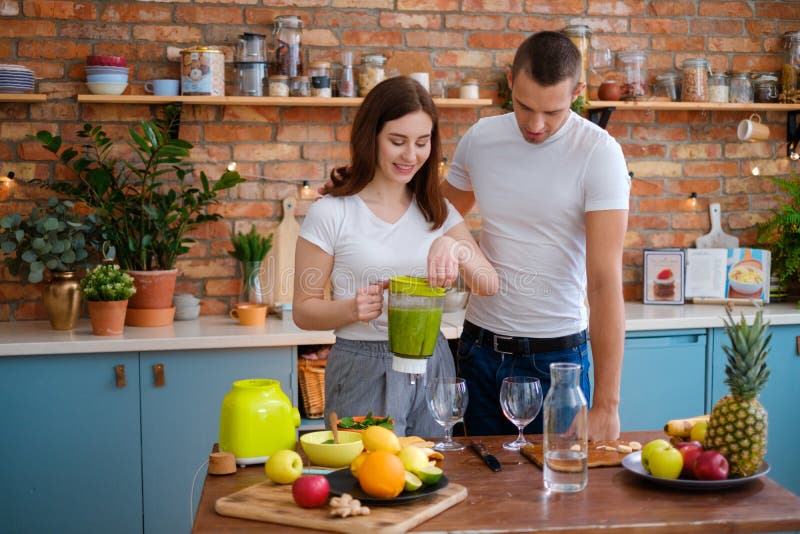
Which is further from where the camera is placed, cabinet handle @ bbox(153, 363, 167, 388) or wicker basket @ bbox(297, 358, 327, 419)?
wicker basket @ bbox(297, 358, 327, 419)

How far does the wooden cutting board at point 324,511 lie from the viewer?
154 centimetres

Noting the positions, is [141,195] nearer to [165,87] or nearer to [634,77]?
[165,87]

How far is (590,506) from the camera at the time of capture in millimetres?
1659

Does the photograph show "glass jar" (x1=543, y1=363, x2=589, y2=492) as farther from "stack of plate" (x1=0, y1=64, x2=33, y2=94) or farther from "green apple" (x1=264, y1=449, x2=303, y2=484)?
"stack of plate" (x1=0, y1=64, x2=33, y2=94)

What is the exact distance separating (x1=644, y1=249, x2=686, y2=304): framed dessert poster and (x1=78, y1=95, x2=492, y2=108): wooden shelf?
3.55 feet

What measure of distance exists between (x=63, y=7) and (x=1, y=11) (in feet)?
0.79

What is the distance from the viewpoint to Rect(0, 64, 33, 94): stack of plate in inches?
139

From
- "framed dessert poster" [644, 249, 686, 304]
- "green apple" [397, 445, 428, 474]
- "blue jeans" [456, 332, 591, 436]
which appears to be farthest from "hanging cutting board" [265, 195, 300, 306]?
"green apple" [397, 445, 428, 474]

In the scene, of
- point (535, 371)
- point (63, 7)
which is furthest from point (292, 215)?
point (535, 371)

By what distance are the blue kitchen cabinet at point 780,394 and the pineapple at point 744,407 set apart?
208cm

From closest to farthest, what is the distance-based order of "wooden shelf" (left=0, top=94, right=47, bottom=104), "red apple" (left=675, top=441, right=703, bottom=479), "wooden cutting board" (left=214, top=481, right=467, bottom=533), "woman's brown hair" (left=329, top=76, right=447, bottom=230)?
"wooden cutting board" (left=214, top=481, right=467, bottom=533) → "red apple" (left=675, top=441, right=703, bottom=479) → "woman's brown hair" (left=329, top=76, right=447, bottom=230) → "wooden shelf" (left=0, top=94, right=47, bottom=104)

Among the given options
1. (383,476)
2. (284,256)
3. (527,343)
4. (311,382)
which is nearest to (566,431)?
(383,476)

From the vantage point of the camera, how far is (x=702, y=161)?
14.2 feet

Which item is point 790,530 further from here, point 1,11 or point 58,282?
point 1,11
